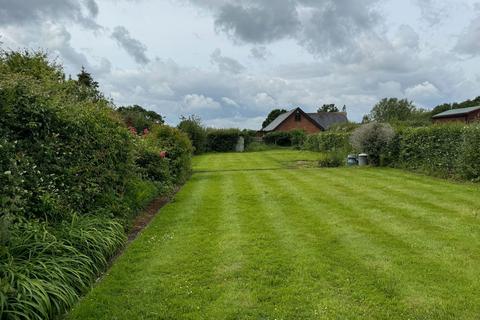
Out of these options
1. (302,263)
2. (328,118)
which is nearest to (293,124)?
(328,118)

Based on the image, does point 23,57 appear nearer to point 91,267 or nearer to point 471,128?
point 91,267

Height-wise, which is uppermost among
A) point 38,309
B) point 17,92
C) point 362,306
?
point 17,92

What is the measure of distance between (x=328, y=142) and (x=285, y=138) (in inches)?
530

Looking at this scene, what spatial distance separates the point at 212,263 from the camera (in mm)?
4812

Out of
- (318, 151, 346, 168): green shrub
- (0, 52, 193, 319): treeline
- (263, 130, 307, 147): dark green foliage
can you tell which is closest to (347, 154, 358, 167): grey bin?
(318, 151, 346, 168): green shrub

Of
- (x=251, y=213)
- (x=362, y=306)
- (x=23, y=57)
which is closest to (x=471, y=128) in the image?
(x=251, y=213)

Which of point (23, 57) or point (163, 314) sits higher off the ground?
point (23, 57)

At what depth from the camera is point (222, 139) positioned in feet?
118

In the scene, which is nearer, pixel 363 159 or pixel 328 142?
pixel 363 159

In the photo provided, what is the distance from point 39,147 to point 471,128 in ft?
37.7

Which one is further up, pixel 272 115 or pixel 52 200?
pixel 272 115

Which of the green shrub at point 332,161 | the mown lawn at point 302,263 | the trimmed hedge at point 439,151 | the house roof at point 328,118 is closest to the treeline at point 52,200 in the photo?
the mown lawn at point 302,263

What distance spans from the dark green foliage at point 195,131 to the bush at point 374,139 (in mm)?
16926

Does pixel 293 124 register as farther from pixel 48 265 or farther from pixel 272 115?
pixel 48 265
